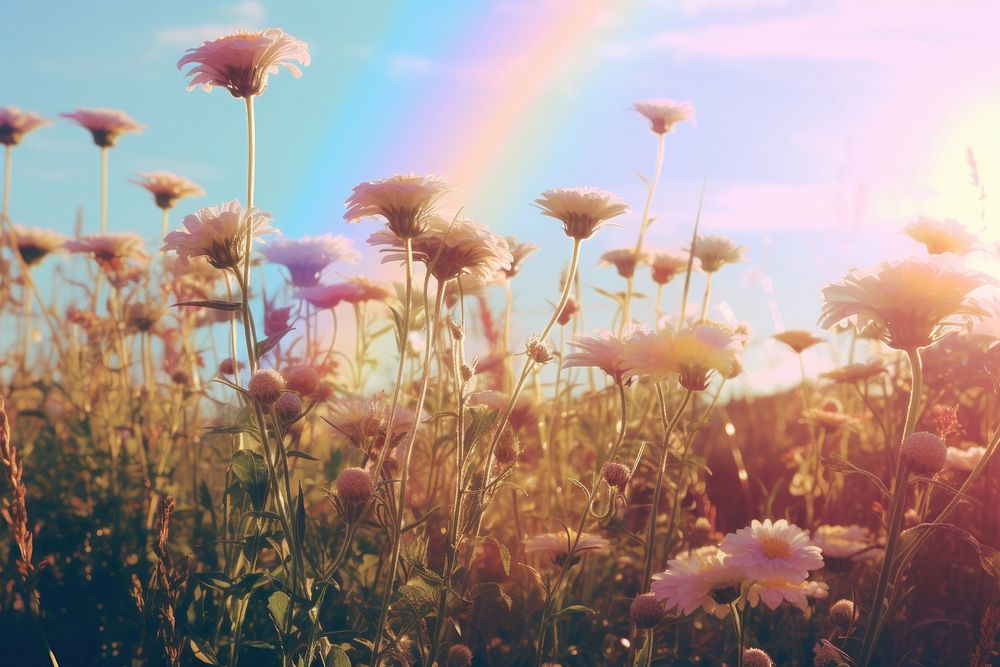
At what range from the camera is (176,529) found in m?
2.71

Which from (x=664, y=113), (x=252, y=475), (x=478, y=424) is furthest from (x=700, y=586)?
(x=664, y=113)

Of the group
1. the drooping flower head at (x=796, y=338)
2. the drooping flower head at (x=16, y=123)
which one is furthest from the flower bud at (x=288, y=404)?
the drooping flower head at (x=16, y=123)

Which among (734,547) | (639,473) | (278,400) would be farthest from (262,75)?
(639,473)

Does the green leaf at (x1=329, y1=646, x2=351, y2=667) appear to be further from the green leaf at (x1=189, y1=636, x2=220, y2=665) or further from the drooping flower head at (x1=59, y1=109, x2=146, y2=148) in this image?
the drooping flower head at (x1=59, y1=109, x2=146, y2=148)

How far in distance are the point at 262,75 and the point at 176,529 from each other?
1434mm

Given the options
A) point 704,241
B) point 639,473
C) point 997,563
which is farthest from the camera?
point 639,473

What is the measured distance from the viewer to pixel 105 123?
3.56 meters

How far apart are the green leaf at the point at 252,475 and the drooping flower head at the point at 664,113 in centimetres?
193

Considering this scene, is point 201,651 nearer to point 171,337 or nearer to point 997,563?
point 997,563

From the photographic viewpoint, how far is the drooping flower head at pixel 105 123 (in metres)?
3.55

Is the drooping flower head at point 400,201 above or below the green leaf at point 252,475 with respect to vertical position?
above

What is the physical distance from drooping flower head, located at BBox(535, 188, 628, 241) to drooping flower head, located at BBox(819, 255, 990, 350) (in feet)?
1.72

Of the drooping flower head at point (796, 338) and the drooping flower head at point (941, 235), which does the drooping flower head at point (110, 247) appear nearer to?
the drooping flower head at point (796, 338)

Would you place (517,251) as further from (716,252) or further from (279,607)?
(279,607)
